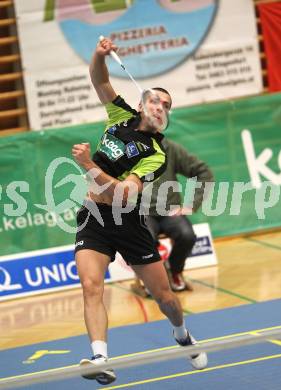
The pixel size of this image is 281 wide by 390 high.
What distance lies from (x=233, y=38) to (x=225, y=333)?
5278 millimetres

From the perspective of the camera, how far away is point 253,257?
10641 mm

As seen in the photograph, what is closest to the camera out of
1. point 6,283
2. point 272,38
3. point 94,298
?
point 94,298

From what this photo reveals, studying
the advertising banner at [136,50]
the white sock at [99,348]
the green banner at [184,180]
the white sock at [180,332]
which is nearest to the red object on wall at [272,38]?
the advertising banner at [136,50]

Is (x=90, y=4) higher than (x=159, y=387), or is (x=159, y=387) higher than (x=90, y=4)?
(x=90, y=4)

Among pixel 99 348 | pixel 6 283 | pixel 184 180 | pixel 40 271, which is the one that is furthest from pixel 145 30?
pixel 99 348

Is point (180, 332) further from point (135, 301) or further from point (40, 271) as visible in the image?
point (40, 271)

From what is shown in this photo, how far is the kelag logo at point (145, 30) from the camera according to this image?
11.5m

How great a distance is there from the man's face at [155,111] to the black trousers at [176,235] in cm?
303

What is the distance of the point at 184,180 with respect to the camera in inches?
442

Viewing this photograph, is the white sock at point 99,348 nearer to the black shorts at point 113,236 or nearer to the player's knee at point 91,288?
the player's knee at point 91,288

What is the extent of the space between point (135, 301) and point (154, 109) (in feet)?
11.1

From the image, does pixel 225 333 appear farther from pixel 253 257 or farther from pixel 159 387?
pixel 253 257

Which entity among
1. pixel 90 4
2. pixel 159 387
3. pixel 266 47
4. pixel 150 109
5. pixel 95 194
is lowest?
pixel 159 387

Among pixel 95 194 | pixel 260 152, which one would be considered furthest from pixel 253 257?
pixel 95 194
